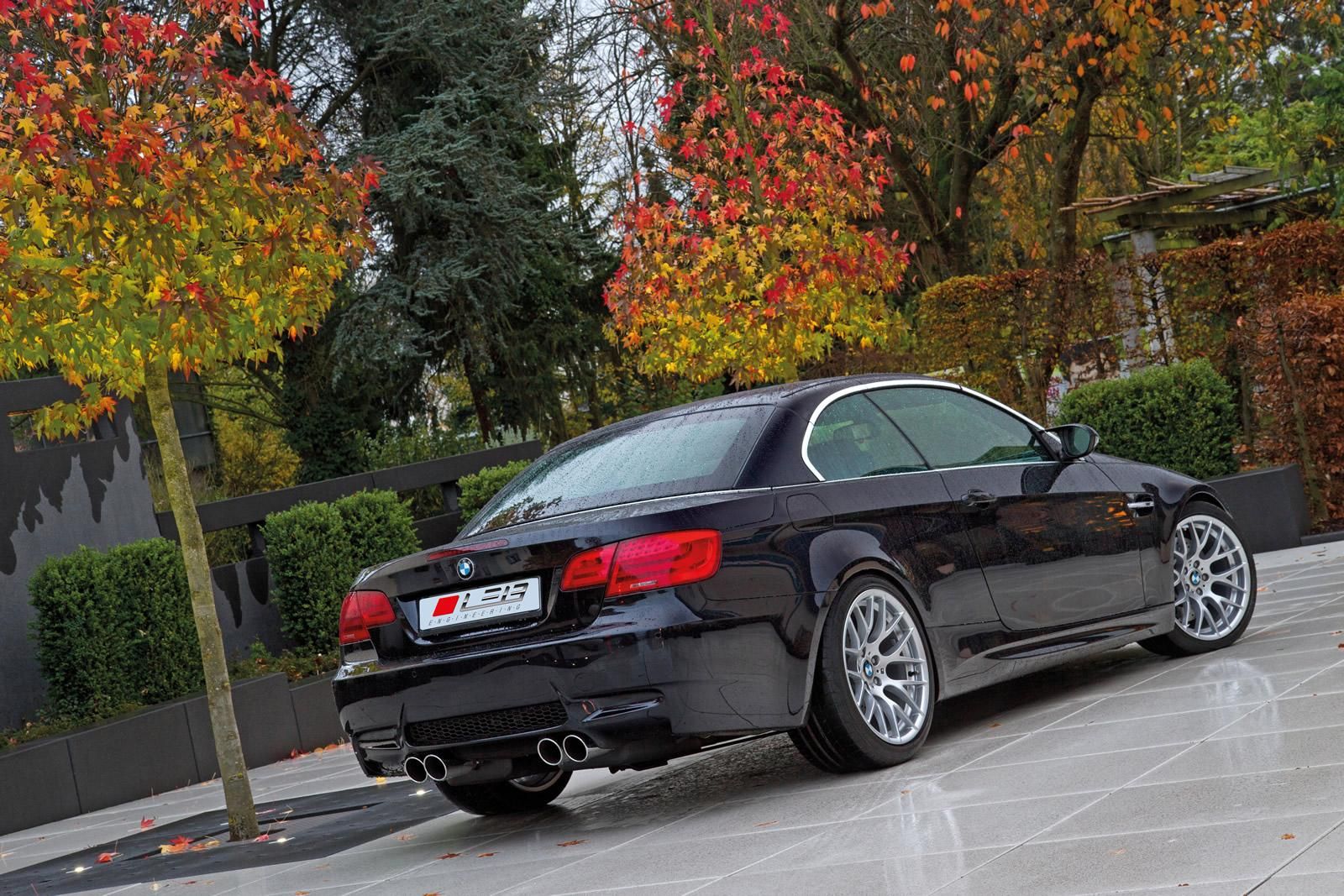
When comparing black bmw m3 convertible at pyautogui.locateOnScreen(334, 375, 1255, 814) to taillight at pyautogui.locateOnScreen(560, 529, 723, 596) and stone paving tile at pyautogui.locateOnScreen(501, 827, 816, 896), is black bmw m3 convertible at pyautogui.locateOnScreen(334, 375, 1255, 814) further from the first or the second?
stone paving tile at pyautogui.locateOnScreen(501, 827, 816, 896)

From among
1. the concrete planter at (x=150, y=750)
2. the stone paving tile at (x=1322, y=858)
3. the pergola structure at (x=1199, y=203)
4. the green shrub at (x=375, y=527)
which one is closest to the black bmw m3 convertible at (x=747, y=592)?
the stone paving tile at (x=1322, y=858)

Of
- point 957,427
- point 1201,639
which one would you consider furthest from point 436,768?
point 1201,639

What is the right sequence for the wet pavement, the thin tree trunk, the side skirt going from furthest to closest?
the thin tree trunk, the side skirt, the wet pavement

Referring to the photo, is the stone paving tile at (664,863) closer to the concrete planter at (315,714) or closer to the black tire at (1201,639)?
the black tire at (1201,639)

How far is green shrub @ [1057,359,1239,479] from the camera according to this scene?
1252cm

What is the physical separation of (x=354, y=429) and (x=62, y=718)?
1494 cm

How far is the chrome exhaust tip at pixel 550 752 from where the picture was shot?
5324 millimetres

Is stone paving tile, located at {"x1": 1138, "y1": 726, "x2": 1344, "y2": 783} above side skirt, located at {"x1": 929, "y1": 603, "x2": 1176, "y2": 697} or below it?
below

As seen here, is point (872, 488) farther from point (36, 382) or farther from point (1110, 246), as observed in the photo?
point (1110, 246)

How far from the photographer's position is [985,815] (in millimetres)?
4715

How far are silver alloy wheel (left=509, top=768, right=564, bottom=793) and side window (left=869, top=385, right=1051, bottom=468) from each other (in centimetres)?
211

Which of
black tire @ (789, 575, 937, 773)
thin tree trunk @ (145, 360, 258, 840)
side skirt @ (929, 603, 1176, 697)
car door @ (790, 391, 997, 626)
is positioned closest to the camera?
black tire @ (789, 575, 937, 773)

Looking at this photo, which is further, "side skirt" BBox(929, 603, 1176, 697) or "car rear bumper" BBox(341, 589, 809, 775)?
"side skirt" BBox(929, 603, 1176, 697)

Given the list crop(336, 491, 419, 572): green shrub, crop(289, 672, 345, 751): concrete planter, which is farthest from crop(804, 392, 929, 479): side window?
crop(336, 491, 419, 572): green shrub
